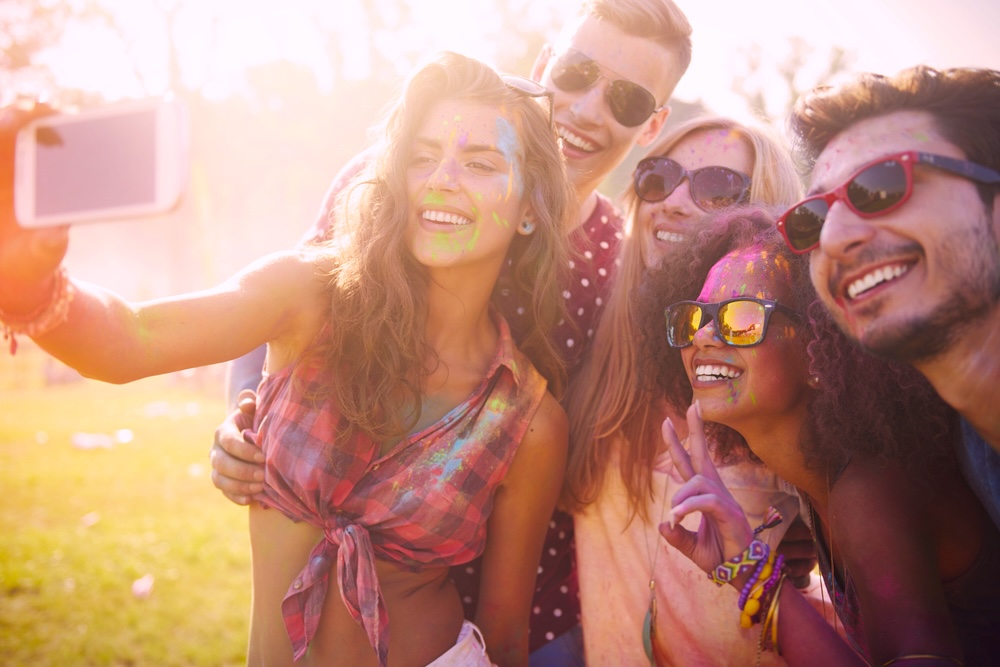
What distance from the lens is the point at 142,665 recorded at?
189 inches

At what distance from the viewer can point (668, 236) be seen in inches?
128

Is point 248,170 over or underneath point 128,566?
underneath

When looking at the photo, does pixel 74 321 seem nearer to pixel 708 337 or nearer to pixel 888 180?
pixel 708 337

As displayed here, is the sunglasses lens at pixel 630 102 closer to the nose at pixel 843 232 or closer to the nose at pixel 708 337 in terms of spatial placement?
the nose at pixel 708 337

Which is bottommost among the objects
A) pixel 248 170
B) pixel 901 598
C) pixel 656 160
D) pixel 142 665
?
pixel 248 170

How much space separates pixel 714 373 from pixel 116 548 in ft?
19.9

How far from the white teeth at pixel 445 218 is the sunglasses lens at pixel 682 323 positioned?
0.82m

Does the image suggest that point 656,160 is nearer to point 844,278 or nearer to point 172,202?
point 844,278

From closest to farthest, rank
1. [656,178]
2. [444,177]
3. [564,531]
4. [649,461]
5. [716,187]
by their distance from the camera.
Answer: [444,177] < [649,461] < [716,187] < [656,178] < [564,531]

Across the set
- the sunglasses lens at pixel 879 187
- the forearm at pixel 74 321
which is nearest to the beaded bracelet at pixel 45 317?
the forearm at pixel 74 321

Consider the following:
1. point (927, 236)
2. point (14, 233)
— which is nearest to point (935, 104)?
point (927, 236)

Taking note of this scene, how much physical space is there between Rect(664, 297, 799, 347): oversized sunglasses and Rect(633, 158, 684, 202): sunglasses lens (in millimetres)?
898

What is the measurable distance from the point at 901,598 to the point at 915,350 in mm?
673

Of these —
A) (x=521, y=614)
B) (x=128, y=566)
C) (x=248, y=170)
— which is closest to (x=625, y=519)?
(x=521, y=614)
